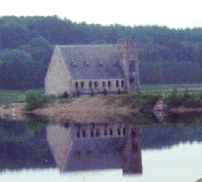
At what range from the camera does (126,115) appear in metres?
56.7

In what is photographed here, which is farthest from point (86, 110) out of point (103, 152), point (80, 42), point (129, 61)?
point (80, 42)

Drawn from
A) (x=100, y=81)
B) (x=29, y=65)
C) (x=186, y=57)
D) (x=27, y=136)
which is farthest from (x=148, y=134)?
(x=186, y=57)

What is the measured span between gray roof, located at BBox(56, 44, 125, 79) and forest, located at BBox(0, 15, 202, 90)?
26.4 metres

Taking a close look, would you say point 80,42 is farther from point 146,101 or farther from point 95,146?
point 95,146

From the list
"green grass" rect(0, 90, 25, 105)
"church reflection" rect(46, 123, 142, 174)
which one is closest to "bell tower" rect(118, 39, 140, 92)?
"green grass" rect(0, 90, 25, 105)

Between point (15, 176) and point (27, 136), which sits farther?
point (27, 136)

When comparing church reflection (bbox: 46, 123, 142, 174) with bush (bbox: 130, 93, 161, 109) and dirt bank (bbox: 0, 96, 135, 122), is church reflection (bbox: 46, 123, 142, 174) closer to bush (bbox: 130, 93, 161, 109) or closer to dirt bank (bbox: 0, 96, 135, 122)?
dirt bank (bbox: 0, 96, 135, 122)

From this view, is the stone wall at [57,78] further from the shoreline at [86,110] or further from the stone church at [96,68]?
the shoreline at [86,110]

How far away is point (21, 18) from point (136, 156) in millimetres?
122704

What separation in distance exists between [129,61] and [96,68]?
3540 mm

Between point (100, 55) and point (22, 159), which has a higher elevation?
point (100, 55)

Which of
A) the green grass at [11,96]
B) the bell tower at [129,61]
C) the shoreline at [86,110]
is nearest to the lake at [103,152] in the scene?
the shoreline at [86,110]

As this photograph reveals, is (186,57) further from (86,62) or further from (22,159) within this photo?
(22,159)

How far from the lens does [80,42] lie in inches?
5723
